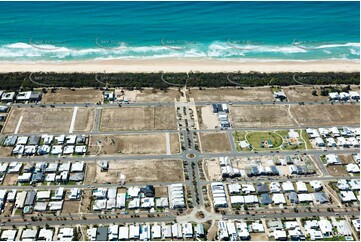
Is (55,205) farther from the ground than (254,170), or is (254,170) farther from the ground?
(254,170)

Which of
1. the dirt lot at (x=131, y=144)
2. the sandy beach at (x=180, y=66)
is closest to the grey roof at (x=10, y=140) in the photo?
the dirt lot at (x=131, y=144)

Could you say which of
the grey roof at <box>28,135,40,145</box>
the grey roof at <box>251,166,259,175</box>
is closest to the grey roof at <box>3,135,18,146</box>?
the grey roof at <box>28,135,40,145</box>

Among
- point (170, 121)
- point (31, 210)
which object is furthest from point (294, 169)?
point (31, 210)

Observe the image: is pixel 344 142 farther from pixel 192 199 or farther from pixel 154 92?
pixel 154 92

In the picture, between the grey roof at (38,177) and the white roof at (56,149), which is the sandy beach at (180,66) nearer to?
the white roof at (56,149)

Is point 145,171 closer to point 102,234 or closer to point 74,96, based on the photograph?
point 102,234

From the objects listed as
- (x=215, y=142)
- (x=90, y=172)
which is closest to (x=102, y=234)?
(x=90, y=172)
